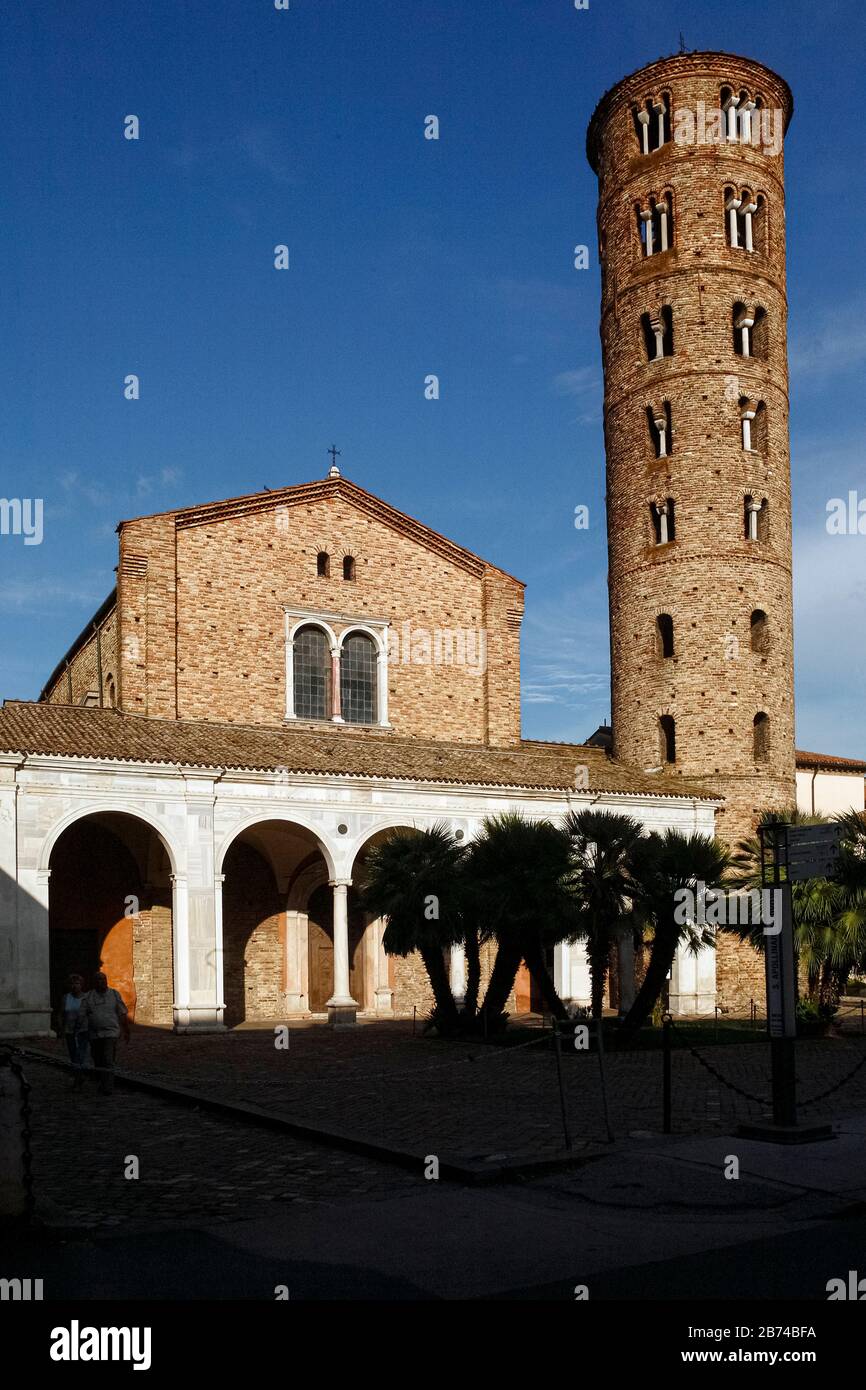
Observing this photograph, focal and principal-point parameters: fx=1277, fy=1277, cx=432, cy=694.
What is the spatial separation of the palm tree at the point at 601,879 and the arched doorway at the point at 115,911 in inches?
404

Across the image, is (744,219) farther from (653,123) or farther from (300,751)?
(300,751)

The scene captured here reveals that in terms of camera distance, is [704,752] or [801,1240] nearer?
[801,1240]

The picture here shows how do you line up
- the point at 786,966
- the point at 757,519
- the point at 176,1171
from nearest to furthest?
the point at 176,1171 → the point at 786,966 → the point at 757,519

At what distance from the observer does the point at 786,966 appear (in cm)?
1173

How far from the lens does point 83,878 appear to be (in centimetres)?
2788

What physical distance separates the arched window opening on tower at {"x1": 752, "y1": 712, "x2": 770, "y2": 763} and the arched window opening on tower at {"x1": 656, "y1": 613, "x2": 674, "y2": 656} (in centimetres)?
287

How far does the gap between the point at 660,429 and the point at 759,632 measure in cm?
607

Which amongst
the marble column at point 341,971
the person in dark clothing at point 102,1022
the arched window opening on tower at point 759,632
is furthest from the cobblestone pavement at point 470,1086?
the arched window opening on tower at point 759,632

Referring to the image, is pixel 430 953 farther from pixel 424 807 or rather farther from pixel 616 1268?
pixel 616 1268

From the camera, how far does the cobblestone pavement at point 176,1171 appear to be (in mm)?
8781

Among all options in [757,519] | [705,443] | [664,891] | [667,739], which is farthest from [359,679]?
[664,891]
